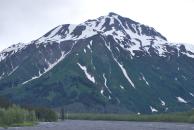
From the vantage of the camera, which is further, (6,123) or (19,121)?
(19,121)

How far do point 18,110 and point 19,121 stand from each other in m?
6.75

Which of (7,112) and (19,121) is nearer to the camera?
(7,112)

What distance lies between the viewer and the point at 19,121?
196125mm

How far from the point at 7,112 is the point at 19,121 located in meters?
14.9

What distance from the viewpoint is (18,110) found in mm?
191250

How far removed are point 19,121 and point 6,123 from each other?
12586 millimetres

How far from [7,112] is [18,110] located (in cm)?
947

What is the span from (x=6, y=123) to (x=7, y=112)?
4525 mm

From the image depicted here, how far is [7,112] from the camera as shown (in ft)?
598

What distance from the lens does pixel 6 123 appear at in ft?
603
